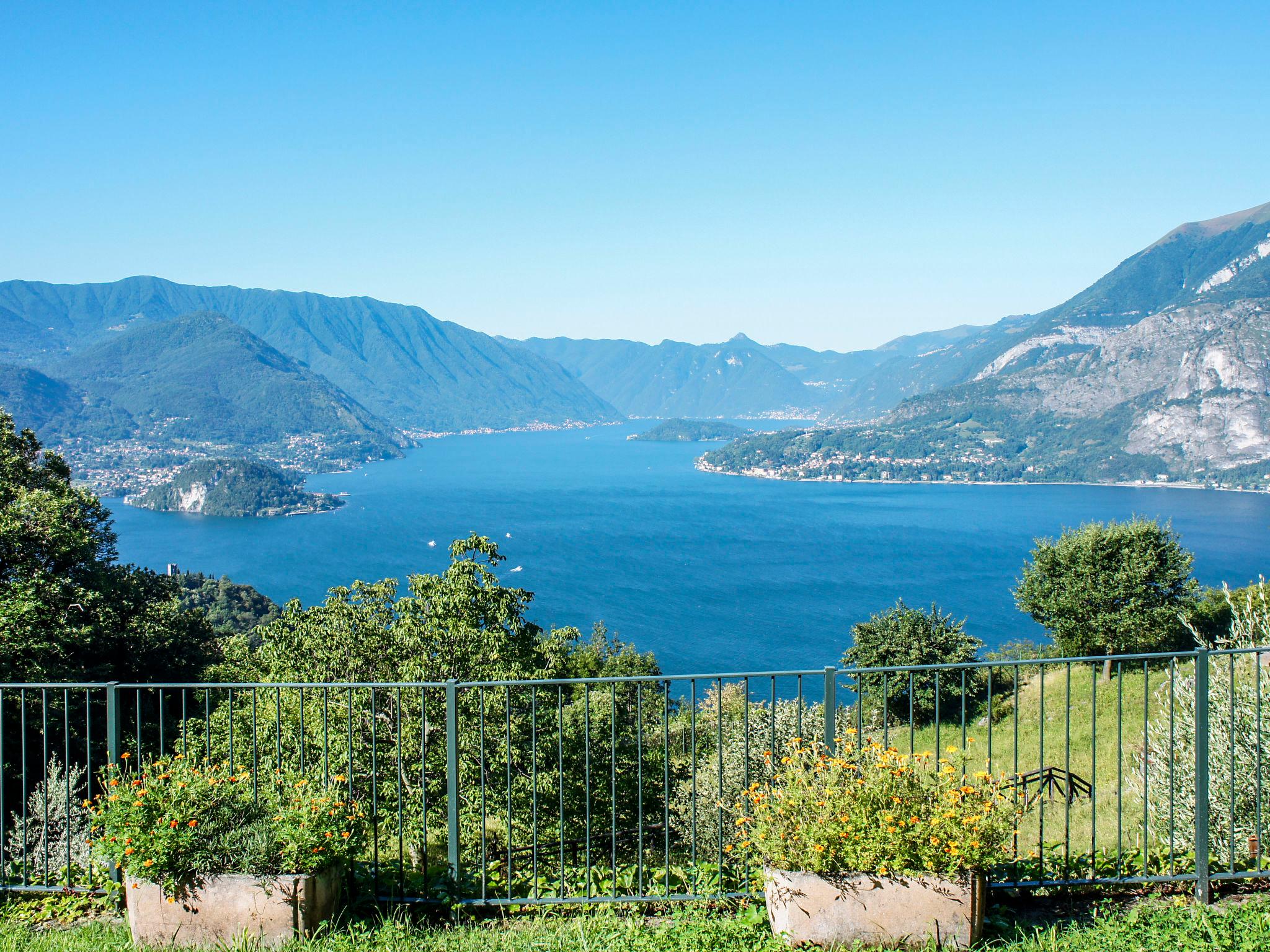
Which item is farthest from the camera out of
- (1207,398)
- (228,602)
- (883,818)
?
(1207,398)

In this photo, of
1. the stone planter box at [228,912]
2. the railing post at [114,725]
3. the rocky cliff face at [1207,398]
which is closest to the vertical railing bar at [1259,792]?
the stone planter box at [228,912]

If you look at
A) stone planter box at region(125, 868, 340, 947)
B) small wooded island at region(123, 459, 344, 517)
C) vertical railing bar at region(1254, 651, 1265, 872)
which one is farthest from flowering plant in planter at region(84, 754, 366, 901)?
small wooded island at region(123, 459, 344, 517)

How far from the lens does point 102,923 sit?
3652mm

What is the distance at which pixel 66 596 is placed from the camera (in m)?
15.1

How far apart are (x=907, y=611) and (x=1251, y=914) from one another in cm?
2647

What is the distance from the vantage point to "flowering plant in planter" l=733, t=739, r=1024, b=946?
3.15 m

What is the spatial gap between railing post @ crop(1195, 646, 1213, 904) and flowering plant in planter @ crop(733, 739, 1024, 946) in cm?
106

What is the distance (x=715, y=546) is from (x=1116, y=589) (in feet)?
227

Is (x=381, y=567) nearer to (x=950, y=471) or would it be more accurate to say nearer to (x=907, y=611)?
(x=907, y=611)

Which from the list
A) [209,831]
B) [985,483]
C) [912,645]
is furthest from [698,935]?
[985,483]

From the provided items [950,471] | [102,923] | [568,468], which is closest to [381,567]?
[102,923]

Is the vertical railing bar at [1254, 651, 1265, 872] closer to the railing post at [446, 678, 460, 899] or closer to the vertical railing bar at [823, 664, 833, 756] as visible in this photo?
the vertical railing bar at [823, 664, 833, 756]

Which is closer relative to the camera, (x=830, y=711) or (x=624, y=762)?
(x=830, y=711)

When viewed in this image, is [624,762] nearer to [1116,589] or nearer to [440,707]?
[440,707]
